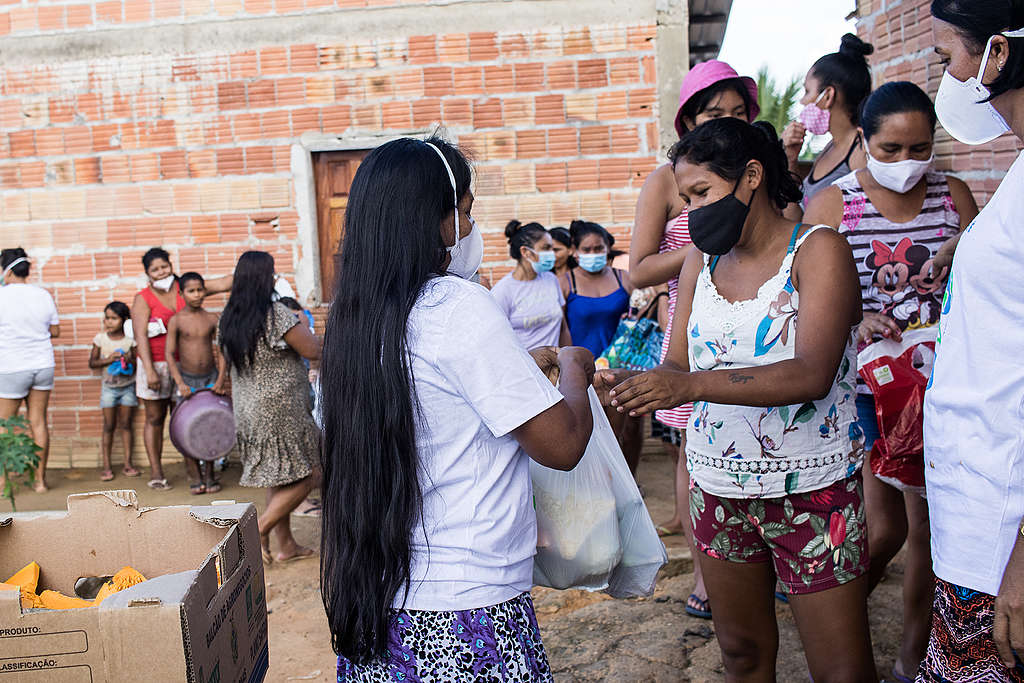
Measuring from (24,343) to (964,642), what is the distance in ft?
23.8

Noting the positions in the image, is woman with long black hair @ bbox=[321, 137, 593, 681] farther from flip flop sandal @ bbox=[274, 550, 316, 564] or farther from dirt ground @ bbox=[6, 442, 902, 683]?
flip flop sandal @ bbox=[274, 550, 316, 564]

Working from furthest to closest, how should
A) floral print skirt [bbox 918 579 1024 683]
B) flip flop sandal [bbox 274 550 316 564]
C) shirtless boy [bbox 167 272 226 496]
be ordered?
shirtless boy [bbox 167 272 226 496], flip flop sandal [bbox 274 550 316 564], floral print skirt [bbox 918 579 1024 683]

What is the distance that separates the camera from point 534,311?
5.82 m

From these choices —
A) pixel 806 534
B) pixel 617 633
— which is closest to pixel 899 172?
pixel 806 534

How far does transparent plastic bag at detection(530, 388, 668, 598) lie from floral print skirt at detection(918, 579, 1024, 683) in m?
0.68

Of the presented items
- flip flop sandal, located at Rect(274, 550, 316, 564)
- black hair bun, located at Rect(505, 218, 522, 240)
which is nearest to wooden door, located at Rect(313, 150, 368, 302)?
black hair bun, located at Rect(505, 218, 522, 240)

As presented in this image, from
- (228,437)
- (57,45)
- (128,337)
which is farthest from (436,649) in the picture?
(57,45)

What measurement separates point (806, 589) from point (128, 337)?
268 inches

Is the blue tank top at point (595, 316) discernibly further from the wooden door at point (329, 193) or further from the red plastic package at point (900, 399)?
the red plastic package at point (900, 399)

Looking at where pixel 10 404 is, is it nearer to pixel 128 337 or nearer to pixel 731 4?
pixel 128 337

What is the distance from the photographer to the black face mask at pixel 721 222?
7.09ft

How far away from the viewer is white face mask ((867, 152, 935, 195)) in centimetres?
270

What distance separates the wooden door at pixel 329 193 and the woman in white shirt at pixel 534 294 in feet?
6.35

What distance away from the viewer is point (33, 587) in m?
2.06
